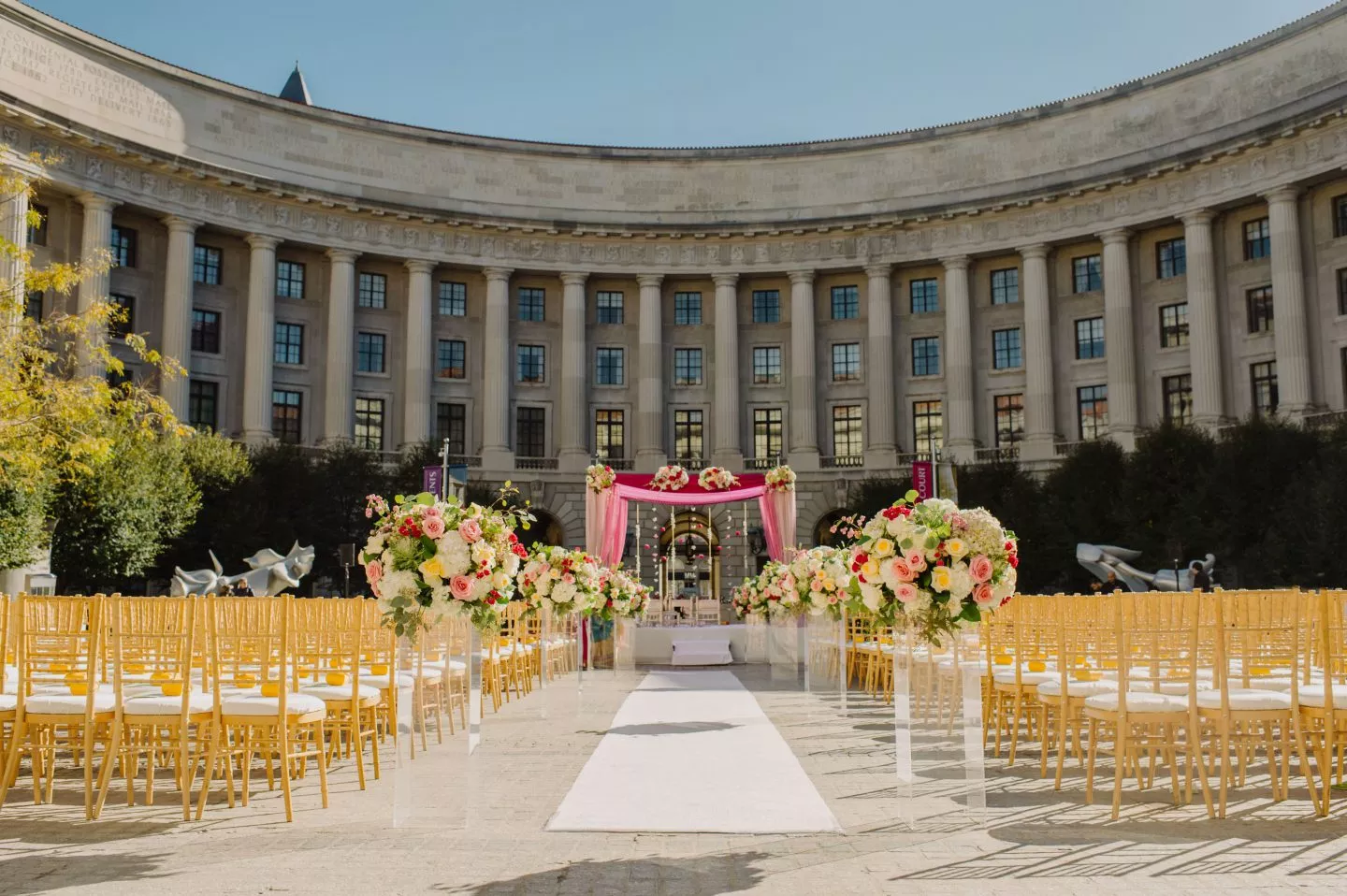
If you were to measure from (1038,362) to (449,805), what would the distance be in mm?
45771

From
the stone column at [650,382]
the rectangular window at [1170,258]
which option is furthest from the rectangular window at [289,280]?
the rectangular window at [1170,258]

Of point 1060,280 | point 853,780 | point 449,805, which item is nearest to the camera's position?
point 449,805

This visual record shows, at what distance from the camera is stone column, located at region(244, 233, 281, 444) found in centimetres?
4772

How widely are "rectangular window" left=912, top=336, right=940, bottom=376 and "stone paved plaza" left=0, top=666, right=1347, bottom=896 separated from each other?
4481cm

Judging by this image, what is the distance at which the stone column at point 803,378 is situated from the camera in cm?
5278

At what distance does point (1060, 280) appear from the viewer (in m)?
52.2

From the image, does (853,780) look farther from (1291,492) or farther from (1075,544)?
(1075,544)

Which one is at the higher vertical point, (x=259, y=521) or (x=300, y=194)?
(x=300, y=194)

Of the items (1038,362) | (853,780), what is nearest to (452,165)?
(1038,362)

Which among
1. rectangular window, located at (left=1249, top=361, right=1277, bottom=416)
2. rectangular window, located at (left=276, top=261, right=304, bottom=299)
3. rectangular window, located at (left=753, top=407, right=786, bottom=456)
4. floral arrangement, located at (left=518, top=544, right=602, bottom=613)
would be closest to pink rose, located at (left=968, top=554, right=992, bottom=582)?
floral arrangement, located at (left=518, top=544, right=602, bottom=613)

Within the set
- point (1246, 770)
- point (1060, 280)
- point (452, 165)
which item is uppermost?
point (452, 165)

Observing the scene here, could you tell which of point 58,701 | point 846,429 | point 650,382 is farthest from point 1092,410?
point 58,701

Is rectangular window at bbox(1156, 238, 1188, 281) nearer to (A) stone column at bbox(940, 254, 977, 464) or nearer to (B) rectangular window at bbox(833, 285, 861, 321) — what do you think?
(A) stone column at bbox(940, 254, 977, 464)

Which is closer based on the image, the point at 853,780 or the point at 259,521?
the point at 853,780
